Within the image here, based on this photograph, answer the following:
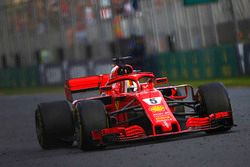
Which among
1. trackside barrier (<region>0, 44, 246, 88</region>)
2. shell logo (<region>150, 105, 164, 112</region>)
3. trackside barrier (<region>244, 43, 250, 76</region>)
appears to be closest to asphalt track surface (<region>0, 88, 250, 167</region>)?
shell logo (<region>150, 105, 164, 112</region>)

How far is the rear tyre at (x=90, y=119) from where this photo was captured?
10.3 meters

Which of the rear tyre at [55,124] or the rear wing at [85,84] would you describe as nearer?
the rear tyre at [55,124]

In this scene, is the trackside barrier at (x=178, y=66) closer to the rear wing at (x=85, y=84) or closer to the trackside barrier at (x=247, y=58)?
the trackside barrier at (x=247, y=58)

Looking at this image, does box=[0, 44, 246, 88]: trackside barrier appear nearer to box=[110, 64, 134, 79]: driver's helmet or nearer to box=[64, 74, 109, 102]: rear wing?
box=[64, 74, 109, 102]: rear wing

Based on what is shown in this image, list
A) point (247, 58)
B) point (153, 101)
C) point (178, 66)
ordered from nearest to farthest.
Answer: point (153, 101) → point (247, 58) → point (178, 66)

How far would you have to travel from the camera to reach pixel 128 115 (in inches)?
442

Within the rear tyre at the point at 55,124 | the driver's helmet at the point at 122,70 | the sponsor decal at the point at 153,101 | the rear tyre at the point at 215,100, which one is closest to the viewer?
the sponsor decal at the point at 153,101

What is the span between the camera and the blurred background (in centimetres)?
2564

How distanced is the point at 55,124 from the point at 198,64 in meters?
15.0

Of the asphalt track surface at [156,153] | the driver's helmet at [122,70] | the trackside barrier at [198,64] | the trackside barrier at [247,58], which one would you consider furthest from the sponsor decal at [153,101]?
the trackside barrier at [198,64]

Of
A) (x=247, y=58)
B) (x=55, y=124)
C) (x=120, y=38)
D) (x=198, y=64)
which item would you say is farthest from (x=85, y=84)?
(x=120, y=38)

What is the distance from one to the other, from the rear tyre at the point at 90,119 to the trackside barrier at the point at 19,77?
27.3 meters

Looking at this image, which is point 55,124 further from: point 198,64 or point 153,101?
point 198,64

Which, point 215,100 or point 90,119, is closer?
point 90,119
